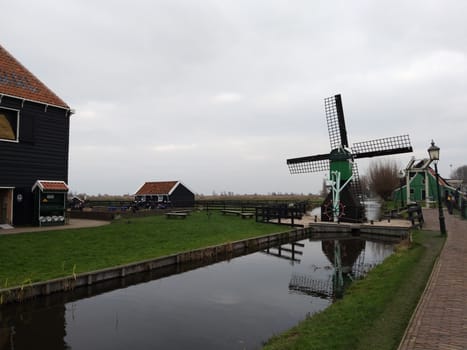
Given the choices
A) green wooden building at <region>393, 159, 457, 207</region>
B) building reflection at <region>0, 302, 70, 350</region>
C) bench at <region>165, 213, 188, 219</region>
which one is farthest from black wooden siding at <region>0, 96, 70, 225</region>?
green wooden building at <region>393, 159, 457, 207</region>

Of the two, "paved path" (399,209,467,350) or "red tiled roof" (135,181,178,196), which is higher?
"red tiled roof" (135,181,178,196)

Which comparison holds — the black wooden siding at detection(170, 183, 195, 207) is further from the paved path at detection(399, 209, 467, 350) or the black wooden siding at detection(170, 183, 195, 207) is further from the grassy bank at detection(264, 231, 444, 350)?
the paved path at detection(399, 209, 467, 350)

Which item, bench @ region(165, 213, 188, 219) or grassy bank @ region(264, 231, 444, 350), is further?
bench @ region(165, 213, 188, 219)

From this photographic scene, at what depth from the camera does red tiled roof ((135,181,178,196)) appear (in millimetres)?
35938

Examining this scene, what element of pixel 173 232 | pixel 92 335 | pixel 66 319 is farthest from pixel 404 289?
pixel 173 232

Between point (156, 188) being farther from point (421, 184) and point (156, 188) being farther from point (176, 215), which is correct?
point (421, 184)

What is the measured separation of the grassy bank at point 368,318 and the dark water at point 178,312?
0.83m

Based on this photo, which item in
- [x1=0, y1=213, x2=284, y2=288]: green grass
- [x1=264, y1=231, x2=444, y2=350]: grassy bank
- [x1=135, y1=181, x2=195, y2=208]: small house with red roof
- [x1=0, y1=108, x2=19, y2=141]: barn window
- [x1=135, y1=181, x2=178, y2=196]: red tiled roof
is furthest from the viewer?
[x1=135, y1=181, x2=178, y2=196]: red tiled roof

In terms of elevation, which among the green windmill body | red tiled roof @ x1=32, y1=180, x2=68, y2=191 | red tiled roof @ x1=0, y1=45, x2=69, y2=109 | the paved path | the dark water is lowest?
the dark water

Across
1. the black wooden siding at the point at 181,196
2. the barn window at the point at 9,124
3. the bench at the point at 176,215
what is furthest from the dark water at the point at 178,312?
the black wooden siding at the point at 181,196

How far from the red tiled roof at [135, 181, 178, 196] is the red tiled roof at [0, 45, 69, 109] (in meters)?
19.4

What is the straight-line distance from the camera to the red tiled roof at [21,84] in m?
15.0

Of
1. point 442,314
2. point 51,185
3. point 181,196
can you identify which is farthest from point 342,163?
point 181,196

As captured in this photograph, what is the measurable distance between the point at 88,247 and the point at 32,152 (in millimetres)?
7325
